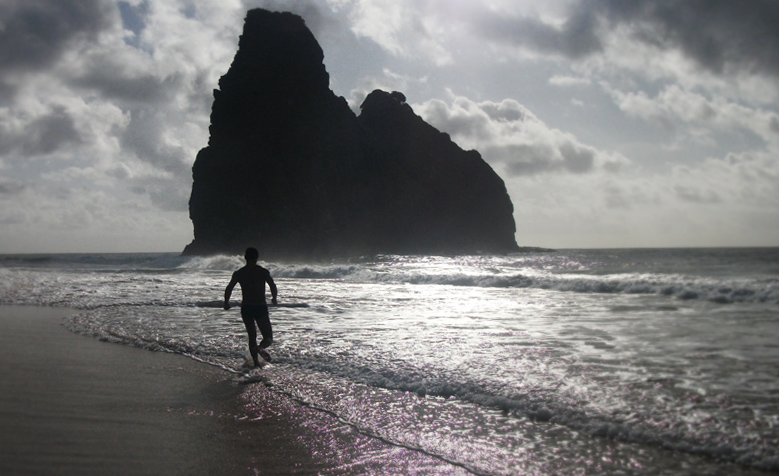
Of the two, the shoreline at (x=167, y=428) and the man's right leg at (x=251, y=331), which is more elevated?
the man's right leg at (x=251, y=331)

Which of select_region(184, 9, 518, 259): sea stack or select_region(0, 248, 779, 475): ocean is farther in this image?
select_region(184, 9, 518, 259): sea stack

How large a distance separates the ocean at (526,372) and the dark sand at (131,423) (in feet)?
1.80

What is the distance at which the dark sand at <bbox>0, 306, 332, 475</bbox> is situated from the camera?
385 centimetres

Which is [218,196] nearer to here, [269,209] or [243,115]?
[269,209]

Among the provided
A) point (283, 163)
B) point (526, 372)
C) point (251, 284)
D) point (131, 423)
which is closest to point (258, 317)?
point (251, 284)

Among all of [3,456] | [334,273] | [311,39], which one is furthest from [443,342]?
[311,39]

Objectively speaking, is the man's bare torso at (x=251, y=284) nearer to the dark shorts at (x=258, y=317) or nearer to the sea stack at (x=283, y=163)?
the dark shorts at (x=258, y=317)

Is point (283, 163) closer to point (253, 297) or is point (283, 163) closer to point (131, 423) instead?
point (253, 297)

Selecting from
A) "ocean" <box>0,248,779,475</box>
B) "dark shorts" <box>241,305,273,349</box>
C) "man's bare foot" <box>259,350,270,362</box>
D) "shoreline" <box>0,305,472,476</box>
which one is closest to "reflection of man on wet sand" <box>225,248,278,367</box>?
"dark shorts" <box>241,305,273,349</box>

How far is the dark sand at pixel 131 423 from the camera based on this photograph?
385 cm

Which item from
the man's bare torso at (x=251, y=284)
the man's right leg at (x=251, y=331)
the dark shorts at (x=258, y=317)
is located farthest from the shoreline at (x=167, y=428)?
the man's bare torso at (x=251, y=284)

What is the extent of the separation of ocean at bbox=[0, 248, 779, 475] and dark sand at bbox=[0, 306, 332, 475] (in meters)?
0.55

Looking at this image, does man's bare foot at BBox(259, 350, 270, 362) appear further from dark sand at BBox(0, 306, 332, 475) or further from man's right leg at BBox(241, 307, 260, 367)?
dark sand at BBox(0, 306, 332, 475)

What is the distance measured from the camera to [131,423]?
478cm
